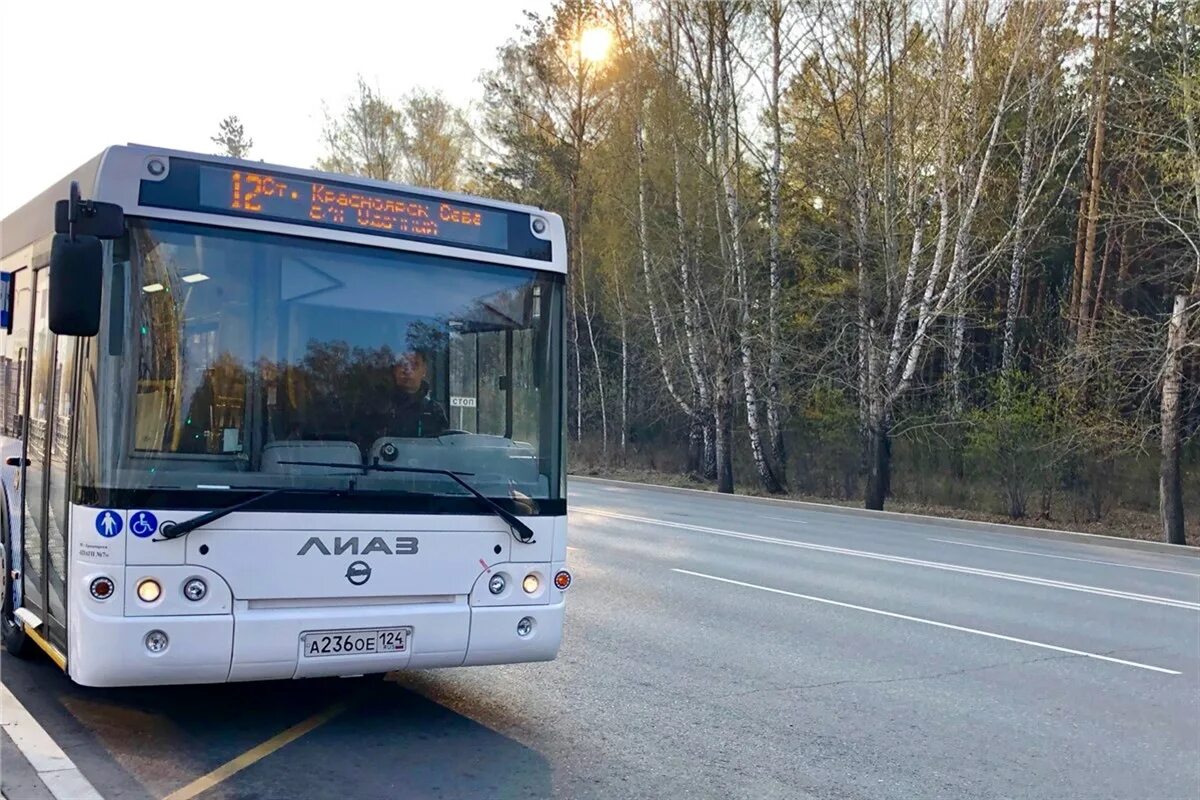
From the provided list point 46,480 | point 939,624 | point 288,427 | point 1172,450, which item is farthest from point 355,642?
point 1172,450

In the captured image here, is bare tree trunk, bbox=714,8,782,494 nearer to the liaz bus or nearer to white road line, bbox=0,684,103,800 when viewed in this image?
the liaz bus

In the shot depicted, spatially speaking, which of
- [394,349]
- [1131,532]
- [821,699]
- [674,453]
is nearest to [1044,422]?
[1131,532]

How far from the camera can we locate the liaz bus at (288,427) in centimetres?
566

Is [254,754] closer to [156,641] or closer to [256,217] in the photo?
[156,641]

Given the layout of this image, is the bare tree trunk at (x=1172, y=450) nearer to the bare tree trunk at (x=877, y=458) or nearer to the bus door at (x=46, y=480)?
the bare tree trunk at (x=877, y=458)

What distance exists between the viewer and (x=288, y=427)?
6.03 m

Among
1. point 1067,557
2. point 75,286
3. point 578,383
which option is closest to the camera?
point 75,286

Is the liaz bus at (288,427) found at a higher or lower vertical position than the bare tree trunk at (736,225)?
lower

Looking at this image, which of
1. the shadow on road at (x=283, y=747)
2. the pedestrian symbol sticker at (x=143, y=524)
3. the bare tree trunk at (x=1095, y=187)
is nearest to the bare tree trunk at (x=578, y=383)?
the bare tree trunk at (x=1095, y=187)

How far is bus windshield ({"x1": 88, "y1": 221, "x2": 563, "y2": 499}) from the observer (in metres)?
5.77

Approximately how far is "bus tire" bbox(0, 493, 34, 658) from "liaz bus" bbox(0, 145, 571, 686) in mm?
696

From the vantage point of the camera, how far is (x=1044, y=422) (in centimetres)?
A: 2566

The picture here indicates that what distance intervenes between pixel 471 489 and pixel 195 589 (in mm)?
1515

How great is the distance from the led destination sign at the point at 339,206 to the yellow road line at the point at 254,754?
2780mm
